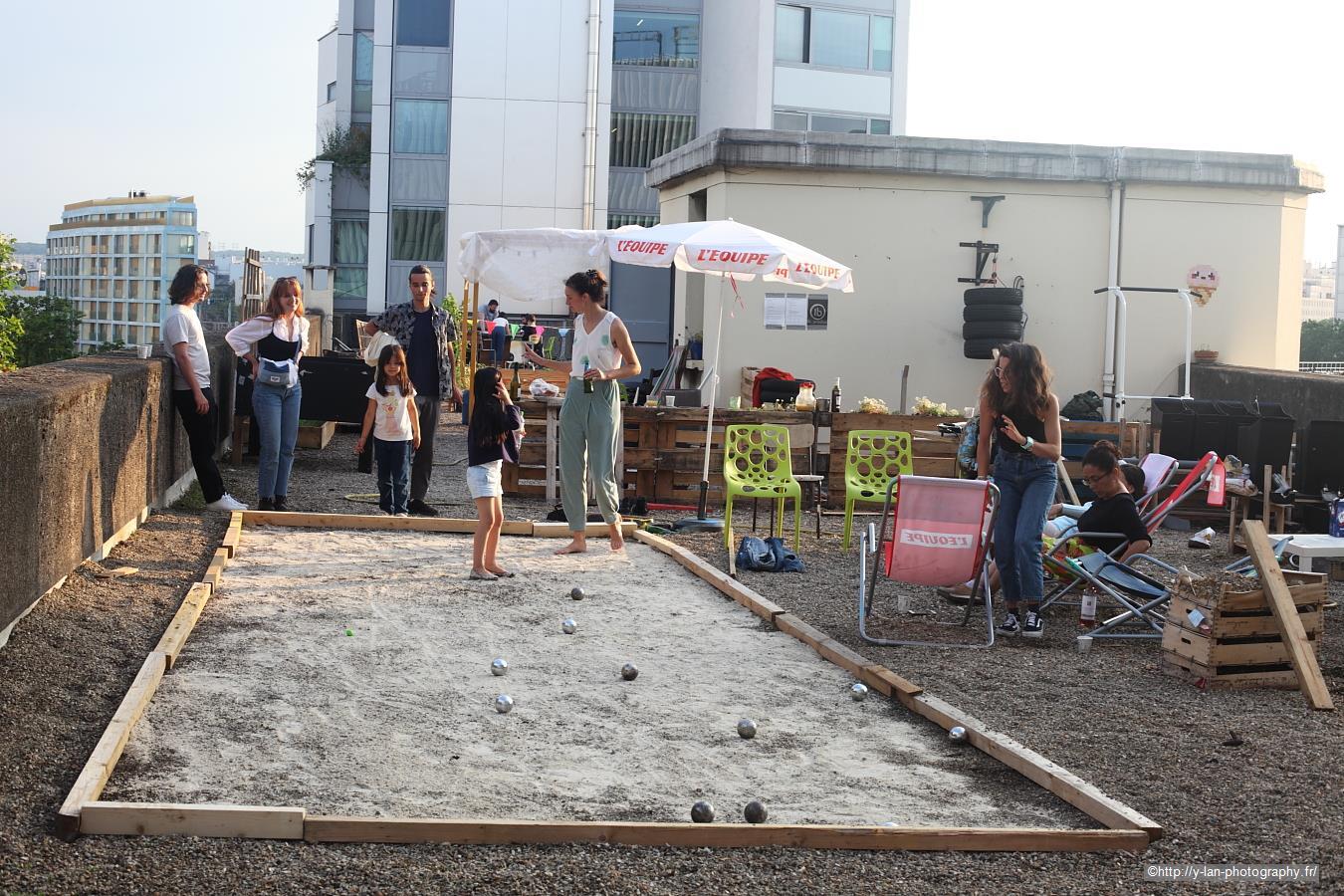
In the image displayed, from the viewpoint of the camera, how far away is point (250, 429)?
635 inches

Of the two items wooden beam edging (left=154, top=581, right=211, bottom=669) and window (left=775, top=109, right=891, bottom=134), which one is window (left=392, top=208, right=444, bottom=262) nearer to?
window (left=775, top=109, right=891, bottom=134)

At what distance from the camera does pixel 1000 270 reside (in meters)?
18.6

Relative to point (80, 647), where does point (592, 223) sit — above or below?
above

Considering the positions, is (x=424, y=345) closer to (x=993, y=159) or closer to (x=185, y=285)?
(x=185, y=285)

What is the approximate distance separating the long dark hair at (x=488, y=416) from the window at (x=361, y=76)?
149 ft

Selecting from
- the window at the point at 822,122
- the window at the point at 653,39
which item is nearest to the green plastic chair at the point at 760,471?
the window at the point at 822,122

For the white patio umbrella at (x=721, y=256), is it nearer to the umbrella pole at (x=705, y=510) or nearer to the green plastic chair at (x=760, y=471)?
the umbrella pole at (x=705, y=510)

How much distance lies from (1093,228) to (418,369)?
10028mm

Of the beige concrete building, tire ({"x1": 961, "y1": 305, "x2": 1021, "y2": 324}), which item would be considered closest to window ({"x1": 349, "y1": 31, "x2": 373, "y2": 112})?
the beige concrete building

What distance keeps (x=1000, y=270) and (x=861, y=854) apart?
1467 cm

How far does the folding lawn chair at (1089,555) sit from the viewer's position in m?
8.86

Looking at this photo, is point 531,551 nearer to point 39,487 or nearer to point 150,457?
point 150,457

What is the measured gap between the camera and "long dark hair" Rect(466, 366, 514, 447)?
9586 mm

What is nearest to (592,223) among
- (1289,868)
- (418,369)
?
(418,369)
